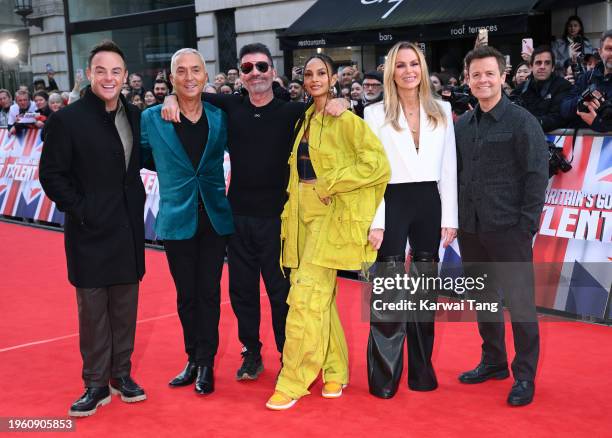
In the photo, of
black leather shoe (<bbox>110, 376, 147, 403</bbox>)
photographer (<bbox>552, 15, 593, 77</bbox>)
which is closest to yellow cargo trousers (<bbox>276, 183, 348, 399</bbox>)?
black leather shoe (<bbox>110, 376, 147, 403</bbox>)

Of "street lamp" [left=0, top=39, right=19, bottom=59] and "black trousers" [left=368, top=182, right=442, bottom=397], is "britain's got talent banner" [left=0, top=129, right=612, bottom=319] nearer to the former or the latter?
"black trousers" [left=368, top=182, right=442, bottom=397]

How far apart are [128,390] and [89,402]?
0.27 metres

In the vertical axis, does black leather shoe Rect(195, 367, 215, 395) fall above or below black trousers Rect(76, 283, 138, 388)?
below

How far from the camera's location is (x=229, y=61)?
59.8ft

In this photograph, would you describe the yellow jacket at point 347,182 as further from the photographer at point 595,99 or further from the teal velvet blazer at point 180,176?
the photographer at point 595,99

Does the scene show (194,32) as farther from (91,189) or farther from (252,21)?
(91,189)

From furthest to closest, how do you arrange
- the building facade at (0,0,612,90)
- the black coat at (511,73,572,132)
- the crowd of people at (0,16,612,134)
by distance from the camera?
1. the building facade at (0,0,612,90)
2. the black coat at (511,73,572,132)
3. the crowd of people at (0,16,612,134)

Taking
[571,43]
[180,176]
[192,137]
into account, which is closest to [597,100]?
[192,137]

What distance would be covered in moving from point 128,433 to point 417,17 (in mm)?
10186

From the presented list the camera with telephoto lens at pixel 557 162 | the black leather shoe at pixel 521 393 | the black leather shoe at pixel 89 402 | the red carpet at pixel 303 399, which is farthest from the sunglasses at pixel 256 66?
the camera with telephoto lens at pixel 557 162

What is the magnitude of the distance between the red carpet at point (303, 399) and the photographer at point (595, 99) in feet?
5.34

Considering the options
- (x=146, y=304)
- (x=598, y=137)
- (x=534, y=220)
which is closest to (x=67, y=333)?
(x=146, y=304)

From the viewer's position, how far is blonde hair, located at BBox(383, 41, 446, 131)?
4.89 m

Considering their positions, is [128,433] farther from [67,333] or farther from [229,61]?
[229,61]
